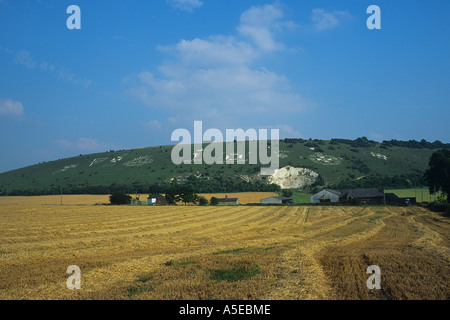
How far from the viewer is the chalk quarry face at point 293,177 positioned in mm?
128250

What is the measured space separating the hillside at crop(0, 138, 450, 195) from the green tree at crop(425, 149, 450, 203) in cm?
3671

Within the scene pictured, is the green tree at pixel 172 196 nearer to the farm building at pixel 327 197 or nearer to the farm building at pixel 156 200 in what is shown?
the farm building at pixel 156 200

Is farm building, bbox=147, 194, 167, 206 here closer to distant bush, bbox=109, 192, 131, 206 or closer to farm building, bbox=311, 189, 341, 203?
distant bush, bbox=109, 192, 131, 206

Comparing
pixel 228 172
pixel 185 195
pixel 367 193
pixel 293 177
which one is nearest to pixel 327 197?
pixel 367 193

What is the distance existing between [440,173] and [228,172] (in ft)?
256

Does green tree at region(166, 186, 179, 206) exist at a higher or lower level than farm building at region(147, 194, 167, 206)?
higher

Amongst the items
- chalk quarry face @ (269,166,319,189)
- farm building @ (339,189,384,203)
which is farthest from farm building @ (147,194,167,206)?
farm building @ (339,189,384,203)

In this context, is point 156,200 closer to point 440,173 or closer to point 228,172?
point 228,172

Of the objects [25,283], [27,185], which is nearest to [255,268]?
[25,283]

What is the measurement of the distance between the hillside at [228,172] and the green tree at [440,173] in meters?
36.7

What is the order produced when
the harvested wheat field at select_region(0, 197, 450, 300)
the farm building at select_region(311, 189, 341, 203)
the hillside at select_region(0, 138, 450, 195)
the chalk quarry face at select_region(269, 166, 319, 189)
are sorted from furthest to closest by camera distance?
the chalk quarry face at select_region(269, 166, 319, 189), the hillside at select_region(0, 138, 450, 195), the farm building at select_region(311, 189, 341, 203), the harvested wheat field at select_region(0, 197, 450, 300)

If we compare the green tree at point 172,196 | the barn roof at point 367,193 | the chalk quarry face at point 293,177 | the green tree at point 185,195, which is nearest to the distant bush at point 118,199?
the green tree at point 172,196

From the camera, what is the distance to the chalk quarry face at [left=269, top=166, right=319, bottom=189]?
421 feet

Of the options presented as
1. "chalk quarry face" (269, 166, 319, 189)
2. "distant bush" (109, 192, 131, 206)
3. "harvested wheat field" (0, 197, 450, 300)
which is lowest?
"distant bush" (109, 192, 131, 206)
